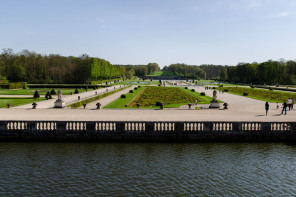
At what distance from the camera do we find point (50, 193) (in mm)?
11672

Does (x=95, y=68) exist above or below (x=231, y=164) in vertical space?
above

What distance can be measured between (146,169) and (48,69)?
112 meters

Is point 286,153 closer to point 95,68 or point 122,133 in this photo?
point 122,133

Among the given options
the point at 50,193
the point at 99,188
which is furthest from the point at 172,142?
the point at 50,193

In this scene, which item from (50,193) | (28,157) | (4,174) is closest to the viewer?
(50,193)

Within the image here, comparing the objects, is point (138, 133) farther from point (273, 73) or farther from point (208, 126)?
point (273, 73)

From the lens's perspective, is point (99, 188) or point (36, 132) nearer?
point (99, 188)

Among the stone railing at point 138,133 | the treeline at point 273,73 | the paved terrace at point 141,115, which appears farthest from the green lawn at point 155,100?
the treeline at point 273,73

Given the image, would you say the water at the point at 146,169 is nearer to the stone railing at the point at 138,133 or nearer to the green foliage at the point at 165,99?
the stone railing at the point at 138,133

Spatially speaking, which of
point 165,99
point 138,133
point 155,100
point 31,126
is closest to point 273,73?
point 165,99

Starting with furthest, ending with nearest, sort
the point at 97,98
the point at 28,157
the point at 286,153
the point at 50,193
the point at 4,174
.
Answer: the point at 97,98, the point at 286,153, the point at 28,157, the point at 4,174, the point at 50,193

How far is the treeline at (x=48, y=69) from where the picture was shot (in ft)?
349

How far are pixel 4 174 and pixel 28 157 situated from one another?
8.93 feet

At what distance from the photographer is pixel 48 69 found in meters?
117
